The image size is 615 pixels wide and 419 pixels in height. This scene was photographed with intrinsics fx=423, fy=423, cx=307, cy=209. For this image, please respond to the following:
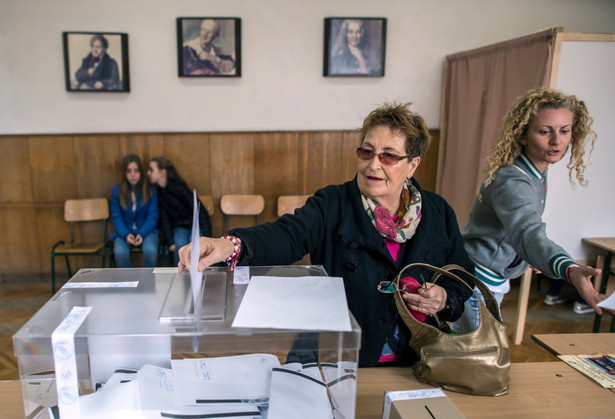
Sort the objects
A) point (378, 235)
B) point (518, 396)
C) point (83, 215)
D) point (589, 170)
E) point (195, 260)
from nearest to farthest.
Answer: point (195, 260), point (518, 396), point (378, 235), point (589, 170), point (83, 215)

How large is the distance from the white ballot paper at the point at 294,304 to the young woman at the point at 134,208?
3.41m

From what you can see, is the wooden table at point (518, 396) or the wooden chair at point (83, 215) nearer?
the wooden table at point (518, 396)

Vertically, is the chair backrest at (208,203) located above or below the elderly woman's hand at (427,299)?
below

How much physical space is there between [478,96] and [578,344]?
3.04 m

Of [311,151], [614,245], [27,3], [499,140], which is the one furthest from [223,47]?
[614,245]

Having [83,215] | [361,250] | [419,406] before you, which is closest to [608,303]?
[419,406]

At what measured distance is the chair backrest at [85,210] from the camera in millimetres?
4387

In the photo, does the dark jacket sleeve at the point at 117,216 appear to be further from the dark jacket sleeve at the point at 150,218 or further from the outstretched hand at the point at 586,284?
the outstretched hand at the point at 586,284

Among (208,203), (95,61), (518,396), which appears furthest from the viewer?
(208,203)

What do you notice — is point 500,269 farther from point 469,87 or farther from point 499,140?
point 469,87

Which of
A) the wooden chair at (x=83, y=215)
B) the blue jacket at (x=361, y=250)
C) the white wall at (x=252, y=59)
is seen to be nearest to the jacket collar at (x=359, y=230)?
the blue jacket at (x=361, y=250)

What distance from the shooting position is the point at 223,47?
4.35 metres

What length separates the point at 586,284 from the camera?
1.25m

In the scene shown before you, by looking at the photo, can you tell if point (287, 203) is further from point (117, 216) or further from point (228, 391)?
point (228, 391)
